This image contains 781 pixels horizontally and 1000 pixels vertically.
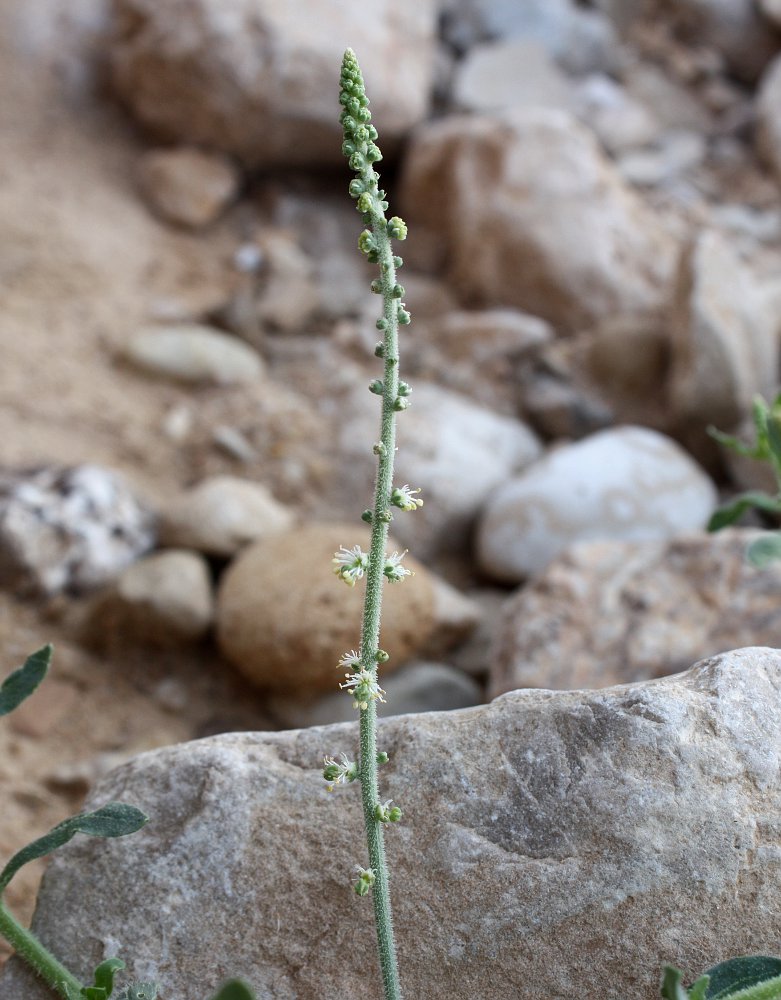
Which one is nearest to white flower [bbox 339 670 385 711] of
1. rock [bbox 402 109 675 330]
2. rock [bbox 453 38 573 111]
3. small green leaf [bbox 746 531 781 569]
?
small green leaf [bbox 746 531 781 569]

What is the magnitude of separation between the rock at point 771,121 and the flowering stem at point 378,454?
5.72 meters

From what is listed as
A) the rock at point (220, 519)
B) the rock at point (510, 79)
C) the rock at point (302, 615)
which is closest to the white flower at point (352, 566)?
the rock at point (302, 615)

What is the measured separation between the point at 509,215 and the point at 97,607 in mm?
2922

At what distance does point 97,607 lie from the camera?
11.2 ft

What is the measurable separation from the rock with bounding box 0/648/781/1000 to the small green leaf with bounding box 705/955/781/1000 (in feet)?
0.34

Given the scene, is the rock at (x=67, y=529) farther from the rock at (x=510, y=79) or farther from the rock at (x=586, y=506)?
the rock at (x=510, y=79)

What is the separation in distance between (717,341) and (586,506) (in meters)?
1.04

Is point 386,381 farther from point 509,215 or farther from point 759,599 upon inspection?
point 509,215

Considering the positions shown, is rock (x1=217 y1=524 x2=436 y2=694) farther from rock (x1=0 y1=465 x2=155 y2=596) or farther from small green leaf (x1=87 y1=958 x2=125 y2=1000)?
small green leaf (x1=87 y1=958 x2=125 y2=1000)

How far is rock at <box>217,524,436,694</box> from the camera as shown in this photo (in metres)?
3.10

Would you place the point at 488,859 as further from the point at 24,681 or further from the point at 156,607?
the point at 156,607

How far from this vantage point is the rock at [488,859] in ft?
4.25

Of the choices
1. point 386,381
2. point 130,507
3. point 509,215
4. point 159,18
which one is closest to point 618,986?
point 386,381

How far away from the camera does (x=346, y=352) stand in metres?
4.67
